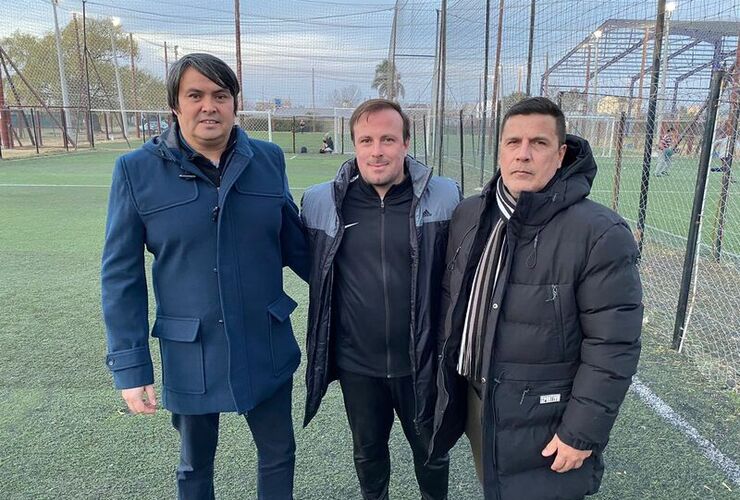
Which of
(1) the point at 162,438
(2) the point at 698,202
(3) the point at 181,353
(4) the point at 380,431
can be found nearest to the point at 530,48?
(2) the point at 698,202

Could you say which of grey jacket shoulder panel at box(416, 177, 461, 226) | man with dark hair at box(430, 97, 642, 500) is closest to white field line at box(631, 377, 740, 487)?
man with dark hair at box(430, 97, 642, 500)

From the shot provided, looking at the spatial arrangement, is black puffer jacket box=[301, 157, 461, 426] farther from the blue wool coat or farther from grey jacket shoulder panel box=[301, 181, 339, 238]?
the blue wool coat

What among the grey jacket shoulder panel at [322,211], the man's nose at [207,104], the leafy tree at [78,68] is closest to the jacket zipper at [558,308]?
the grey jacket shoulder panel at [322,211]

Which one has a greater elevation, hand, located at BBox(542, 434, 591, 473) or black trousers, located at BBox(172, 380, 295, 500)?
hand, located at BBox(542, 434, 591, 473)

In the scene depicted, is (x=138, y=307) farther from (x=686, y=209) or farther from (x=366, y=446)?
(x=686, y=209)

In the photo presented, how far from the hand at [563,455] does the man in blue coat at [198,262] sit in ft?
3.18

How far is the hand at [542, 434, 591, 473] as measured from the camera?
59.8 inches

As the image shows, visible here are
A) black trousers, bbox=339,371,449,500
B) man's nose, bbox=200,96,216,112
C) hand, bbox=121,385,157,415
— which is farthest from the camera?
→ black trousers, bbox=339,371,449,500

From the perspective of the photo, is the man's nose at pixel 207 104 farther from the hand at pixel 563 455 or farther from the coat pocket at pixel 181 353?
the hand at pixel 563 455

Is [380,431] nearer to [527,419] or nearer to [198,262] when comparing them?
[527,419]

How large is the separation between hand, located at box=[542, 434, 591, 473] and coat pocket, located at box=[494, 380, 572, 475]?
0.02 m

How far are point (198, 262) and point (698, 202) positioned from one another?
3.51m

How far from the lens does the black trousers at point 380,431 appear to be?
2.07 m

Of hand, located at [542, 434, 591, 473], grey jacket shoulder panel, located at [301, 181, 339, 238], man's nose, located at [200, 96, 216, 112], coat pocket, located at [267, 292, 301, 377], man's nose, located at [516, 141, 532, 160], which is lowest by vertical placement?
hand, located at [542, 434, 591, 473]
